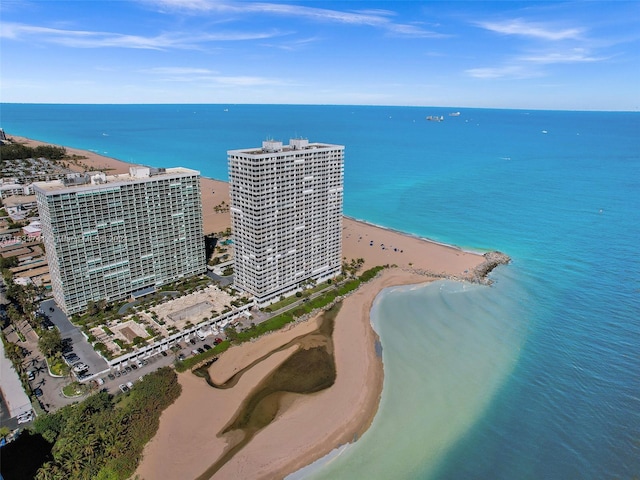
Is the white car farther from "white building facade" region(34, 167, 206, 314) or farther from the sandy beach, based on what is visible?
"white building facade" region(34, 167, 206, 314)

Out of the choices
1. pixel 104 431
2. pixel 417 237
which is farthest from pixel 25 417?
pixel 417 237

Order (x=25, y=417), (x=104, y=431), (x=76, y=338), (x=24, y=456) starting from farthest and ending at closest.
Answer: (x=76, y=338) → (x=25, y=417) → (x=104, y=431) → (x=24, y=456)

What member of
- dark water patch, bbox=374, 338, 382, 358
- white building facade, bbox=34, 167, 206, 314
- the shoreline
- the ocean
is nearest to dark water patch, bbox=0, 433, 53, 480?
white building facade, bbox=34, 167, 206, 314

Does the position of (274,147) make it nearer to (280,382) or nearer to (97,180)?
(97,180)

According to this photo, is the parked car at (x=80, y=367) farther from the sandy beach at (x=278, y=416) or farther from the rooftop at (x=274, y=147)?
the rooftop at (x=274, y=147)

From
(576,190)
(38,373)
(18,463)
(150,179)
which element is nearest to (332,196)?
(150,179)

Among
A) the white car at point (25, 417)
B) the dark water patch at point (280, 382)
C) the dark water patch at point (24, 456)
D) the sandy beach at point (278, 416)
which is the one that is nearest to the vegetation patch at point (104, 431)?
the dark water patch at point (24, 456)

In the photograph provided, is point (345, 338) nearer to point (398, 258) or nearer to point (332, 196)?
point (332, 196)
